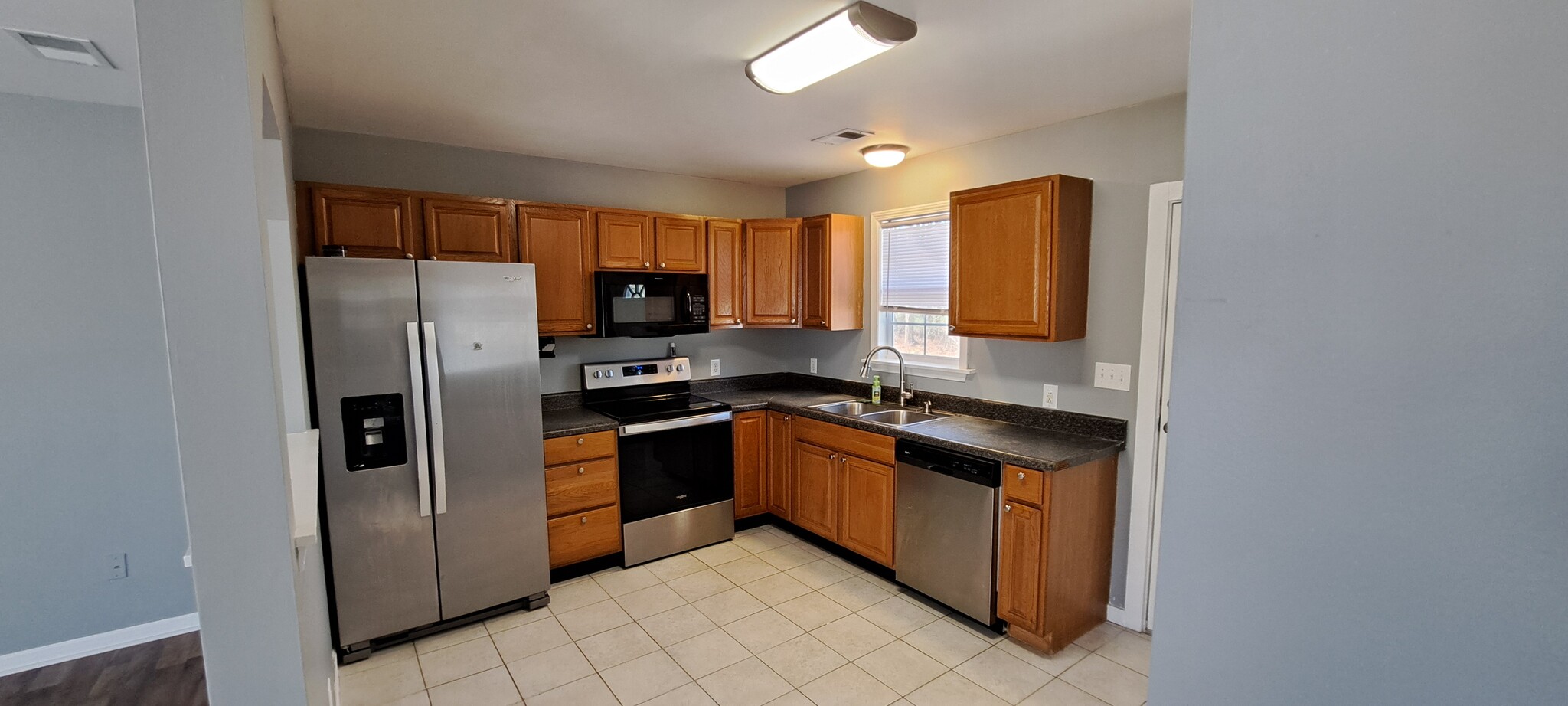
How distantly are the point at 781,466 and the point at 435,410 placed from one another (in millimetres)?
2067

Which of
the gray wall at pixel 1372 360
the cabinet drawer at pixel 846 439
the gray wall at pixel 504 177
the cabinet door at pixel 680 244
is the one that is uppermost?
the gray wall at pixel 504 177

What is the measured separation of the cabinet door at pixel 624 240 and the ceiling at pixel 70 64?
6.31 ft

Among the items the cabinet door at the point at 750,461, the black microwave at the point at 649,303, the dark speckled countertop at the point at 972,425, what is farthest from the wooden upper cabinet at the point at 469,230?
the cabinet door at the point at 750,461

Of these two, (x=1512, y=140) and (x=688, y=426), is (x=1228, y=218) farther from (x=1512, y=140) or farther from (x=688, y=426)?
(x=688, y=426)

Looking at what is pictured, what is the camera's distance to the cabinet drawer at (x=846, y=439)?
3225 millimetres

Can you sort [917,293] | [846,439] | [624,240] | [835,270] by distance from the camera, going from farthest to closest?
[835,270] < [917,293] < [624,240] < [846,439]

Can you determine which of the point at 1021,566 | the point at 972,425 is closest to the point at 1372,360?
the point at 1021,566

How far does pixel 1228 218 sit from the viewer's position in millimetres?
563

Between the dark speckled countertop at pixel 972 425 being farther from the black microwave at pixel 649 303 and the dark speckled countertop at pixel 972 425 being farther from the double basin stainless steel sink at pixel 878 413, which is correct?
the black microwave at pixel 649 303

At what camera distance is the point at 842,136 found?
3193mm

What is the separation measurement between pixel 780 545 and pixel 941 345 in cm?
162

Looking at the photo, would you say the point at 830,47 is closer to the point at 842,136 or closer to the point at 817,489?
the point at 842,136

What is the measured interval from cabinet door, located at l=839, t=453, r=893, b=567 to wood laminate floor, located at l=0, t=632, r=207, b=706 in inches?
117

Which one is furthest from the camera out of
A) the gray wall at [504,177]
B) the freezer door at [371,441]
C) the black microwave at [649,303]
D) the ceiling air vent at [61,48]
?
the black microwave at [649,303]
